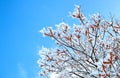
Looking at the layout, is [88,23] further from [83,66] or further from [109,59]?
[109,59]

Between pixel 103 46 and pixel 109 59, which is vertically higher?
pixel 103 46

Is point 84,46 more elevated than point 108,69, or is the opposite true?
point 84,46

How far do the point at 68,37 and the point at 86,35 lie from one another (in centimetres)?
62

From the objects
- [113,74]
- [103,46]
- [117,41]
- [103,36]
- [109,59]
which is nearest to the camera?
[109,59]

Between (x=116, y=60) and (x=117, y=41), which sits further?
(x=117, y=41)

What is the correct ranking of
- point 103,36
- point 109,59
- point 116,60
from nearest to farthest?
point 109,59 < point 116,60 < point 103,36

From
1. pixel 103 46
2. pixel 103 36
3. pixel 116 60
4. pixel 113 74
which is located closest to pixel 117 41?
pixel 103 46

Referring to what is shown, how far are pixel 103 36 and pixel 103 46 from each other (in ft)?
2.37

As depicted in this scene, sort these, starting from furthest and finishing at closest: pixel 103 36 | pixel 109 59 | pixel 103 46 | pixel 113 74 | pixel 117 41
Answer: pixel 103 36
pixel 103 46
pixel 117 41
pixel 113 74
pixel 109 59

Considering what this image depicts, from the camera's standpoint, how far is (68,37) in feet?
26.3

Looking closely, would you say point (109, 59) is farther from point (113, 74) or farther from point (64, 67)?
point (64, 67)

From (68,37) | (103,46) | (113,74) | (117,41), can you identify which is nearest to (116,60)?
(113,74)

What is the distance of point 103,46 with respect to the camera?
7613 mm

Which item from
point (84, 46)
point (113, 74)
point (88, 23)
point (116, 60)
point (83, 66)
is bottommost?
point (113, 74)
